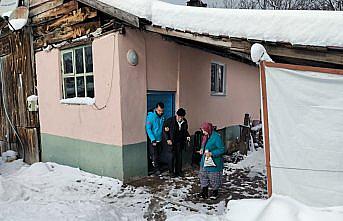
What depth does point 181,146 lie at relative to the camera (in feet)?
23.1

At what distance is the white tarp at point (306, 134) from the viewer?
3.32 metres

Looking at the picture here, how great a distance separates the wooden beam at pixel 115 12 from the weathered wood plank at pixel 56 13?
35.5 inches

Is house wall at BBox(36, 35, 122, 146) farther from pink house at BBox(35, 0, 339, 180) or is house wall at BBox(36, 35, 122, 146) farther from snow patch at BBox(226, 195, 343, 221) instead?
snow patch at BBox(226, 195, 343, 221)

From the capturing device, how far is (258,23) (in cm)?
419

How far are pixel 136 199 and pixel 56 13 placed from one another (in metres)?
5.15

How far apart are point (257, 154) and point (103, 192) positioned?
555cm

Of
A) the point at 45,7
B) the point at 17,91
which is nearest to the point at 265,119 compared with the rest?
the point at 45,7

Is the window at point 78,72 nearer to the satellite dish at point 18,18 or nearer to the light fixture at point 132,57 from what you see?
the light fixture at point 132,57

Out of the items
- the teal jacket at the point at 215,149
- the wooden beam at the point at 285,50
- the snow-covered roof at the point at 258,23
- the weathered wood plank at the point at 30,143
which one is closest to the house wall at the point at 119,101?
the weathered wood plank at the point at 30,143

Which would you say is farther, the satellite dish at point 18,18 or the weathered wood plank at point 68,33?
the satellite dish at point 18,18

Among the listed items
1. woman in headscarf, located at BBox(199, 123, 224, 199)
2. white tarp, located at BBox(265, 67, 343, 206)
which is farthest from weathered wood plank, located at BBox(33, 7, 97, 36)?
white tarp, located at BBox(265, 67, 343, 206)

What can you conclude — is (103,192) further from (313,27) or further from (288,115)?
(313,27)

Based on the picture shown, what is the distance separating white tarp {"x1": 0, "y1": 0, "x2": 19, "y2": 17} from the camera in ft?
26.7

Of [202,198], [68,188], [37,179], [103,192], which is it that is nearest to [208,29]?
[202,198]
